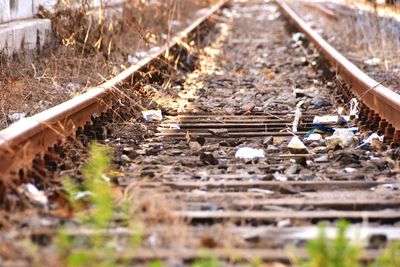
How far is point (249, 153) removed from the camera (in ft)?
16.0

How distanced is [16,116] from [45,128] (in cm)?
156

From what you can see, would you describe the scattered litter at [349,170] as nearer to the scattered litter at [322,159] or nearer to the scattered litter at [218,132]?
the scattered litter at [322,159]

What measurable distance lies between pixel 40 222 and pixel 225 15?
19.8 metres

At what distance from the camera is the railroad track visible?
2994mm

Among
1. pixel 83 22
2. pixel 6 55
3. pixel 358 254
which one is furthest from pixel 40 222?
pixel 83 22

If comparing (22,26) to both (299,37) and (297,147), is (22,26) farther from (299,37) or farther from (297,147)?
(299,37)

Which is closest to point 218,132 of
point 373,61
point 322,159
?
point 322,159

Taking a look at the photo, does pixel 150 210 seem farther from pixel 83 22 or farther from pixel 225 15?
pixel 225 15

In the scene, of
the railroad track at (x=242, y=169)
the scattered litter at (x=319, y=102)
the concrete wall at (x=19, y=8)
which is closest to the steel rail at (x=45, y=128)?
the railroad track at (x=242, y=169)

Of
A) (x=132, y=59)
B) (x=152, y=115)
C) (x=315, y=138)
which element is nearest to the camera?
(x=315, y=138)

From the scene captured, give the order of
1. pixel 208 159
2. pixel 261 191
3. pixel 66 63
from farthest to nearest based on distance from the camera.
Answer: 1. pixel 66 63
2. pixel 208 159
3. pixel 261 191

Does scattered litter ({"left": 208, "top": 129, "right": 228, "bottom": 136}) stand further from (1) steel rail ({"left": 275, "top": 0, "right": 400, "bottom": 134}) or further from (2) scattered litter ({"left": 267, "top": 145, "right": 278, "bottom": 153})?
(1) steel rail ({"left": 275, "top": 0, "right": 400, "bottom": 134})

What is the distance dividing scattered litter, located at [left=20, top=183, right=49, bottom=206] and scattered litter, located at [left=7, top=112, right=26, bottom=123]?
7.11 feet

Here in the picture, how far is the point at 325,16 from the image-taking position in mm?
19812
